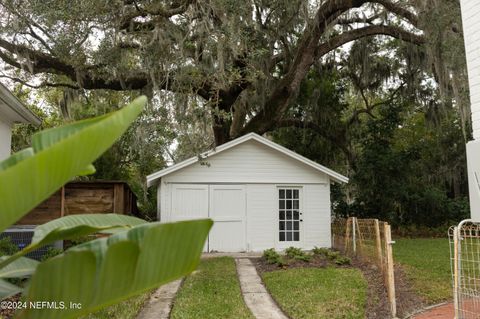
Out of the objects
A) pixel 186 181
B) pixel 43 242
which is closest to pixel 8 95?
pixel 186 181

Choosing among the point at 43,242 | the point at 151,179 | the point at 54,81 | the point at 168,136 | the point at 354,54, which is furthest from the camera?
the point at 354,54

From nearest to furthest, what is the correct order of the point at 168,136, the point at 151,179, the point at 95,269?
the point at 95,269 → the point at 168,136 → the point at 151,179

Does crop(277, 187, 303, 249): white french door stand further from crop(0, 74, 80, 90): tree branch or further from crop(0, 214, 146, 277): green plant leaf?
crop(0, 214, 146, 277): green plant leaf

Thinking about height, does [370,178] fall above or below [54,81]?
below

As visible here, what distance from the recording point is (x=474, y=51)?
4.64 metres

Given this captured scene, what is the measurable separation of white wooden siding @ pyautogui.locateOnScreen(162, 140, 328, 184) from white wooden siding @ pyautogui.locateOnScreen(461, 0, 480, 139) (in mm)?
7516

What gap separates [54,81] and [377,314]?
1229 centimetres

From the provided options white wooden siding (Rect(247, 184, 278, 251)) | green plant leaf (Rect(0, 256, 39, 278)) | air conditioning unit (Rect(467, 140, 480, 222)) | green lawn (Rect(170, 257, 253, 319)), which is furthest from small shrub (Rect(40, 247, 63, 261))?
white wooden siding (Rect(247, 184, 278, 251))

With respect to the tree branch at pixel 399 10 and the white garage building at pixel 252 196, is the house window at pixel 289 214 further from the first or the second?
the tree branch at pixel 399 10

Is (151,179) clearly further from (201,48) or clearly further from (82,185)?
(201,48)

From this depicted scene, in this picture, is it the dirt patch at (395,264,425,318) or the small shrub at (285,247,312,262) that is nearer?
the dirt patch at (395,264,425,318)

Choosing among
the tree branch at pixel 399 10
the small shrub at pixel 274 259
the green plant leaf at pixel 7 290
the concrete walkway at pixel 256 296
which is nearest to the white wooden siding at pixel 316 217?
the small shrub at pixel 274 259

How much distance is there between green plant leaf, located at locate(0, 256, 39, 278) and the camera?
1230 mm

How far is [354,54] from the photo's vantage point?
15039mm
